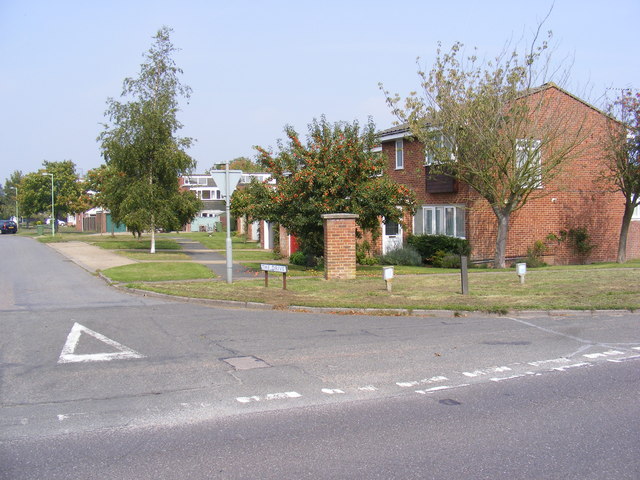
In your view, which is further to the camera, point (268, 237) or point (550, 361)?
point (268, 237)

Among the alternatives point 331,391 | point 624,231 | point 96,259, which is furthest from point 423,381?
point 96,259

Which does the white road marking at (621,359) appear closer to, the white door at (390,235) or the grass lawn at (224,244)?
the white door at (390,235)

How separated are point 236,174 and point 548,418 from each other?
12.5 meters

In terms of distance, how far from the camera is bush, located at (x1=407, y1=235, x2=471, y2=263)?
23.4 metres

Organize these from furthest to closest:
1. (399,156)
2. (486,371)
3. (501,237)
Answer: (399,156) < (501,237) < (486,371)

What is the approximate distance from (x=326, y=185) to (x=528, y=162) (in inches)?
289

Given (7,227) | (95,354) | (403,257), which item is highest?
(7,227)

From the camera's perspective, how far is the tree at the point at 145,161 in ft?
98.8

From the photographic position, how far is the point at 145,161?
31.0m

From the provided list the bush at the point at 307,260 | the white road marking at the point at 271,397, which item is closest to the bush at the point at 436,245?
the bush at the point at 307,260

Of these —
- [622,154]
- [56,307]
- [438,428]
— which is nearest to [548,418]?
[438,428]

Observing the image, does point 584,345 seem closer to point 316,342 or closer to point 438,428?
point 316,342

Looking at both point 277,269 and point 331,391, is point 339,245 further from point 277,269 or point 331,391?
point 331,391

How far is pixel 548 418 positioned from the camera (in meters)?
5.65
